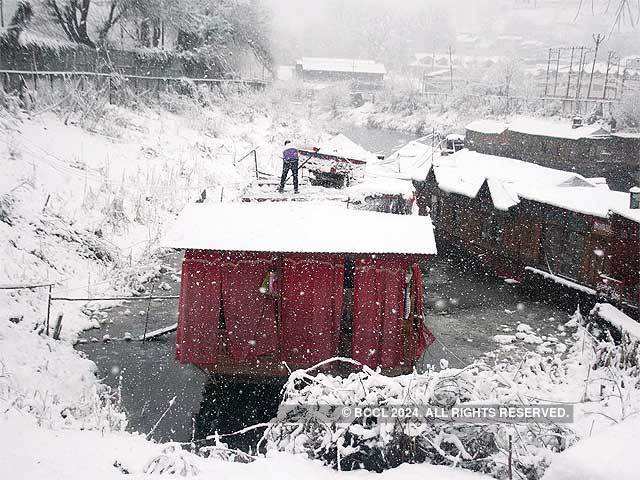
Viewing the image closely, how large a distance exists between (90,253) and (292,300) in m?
9.55

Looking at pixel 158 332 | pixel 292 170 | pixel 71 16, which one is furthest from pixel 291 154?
pixel 71 16

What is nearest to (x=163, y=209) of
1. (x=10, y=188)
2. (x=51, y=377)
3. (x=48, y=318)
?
(x=10, y=188)

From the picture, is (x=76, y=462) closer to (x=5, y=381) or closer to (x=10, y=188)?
(x=5, y=381)

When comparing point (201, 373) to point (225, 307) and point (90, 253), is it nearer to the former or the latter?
point (225, 307)

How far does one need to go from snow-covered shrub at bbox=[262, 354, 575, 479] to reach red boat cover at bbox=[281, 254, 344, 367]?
426 cm

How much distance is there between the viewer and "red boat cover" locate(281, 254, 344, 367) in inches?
453

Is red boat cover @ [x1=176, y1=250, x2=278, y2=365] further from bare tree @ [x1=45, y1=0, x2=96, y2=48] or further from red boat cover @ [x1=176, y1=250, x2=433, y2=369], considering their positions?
bare tree @ [x1=45, y1=0, x2=96, y2=48]

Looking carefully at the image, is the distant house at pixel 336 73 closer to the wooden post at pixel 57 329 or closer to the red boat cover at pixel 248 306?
the wooden post at pixel 57 329

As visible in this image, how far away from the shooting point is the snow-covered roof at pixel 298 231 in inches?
430

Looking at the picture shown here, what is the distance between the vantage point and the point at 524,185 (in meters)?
22.3

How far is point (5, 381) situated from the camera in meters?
10.2

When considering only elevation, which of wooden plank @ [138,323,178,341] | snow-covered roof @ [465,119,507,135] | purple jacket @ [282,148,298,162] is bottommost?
wooden plank @ [138,323,178,341]

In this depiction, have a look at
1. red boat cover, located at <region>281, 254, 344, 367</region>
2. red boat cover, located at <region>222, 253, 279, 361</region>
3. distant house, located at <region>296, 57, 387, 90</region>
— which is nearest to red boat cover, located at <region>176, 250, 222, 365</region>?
red boat cover, located at <region>222, 253, 279, 361</region>

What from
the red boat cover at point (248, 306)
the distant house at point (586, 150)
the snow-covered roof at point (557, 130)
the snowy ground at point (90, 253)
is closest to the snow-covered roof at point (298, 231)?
the red boat cover at point (248, 306)
